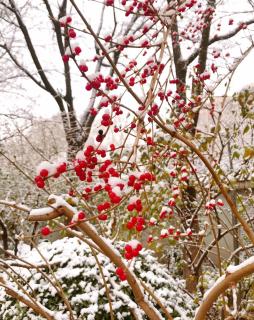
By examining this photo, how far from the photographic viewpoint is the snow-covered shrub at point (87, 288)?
118 inches

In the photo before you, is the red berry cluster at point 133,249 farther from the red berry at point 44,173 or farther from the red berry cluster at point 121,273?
the red berry at point 44,173

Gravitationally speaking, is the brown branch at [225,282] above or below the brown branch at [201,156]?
below

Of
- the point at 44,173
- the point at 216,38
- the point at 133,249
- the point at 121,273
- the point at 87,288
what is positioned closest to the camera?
the point at 44,173

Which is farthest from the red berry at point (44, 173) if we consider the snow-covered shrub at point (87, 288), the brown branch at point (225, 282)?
the snow-covered shrub at point (87, 288)

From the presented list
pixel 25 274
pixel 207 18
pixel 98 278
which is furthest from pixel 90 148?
pixel 207 18

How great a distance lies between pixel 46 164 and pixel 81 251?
204cm

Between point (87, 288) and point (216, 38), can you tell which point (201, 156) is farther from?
point (216, 38)

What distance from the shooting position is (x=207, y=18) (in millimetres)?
6227

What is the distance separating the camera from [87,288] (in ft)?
10.2

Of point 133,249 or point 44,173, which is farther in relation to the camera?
point 133,249

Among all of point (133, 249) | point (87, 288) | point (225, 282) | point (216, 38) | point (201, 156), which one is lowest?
point (225, 282)

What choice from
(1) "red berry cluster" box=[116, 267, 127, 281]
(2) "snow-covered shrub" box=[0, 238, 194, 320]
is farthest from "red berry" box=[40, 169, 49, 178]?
(2) "snow-covered shrub" box=[0, 238, 194, 320]

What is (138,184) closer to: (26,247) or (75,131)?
(26,247)

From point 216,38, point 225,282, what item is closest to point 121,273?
point 225,282
